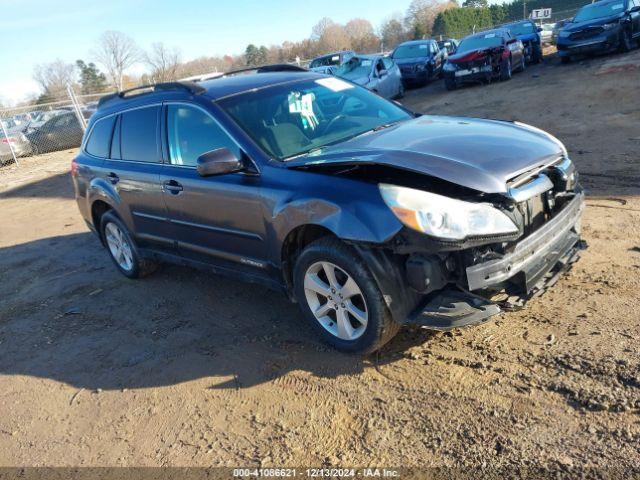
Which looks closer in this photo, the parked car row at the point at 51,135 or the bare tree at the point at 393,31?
the parked car row at the point at 51,135

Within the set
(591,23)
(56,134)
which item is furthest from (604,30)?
(56,134)

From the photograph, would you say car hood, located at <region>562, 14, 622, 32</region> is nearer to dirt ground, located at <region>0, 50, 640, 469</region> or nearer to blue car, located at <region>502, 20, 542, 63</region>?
blue car, located at <region>502, 20, 542, 63</region>

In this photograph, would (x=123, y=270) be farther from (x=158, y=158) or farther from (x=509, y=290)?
(x=509, y=290)

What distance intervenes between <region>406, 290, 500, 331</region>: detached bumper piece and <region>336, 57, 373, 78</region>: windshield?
14321mm

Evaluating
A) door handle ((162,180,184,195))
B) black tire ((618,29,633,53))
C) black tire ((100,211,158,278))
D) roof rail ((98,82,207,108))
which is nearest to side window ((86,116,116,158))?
roof rail ((98,82,207,108))

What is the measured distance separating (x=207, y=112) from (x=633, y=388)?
335 cm

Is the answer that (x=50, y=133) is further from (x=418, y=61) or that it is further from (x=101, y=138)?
(x=101, y=138)

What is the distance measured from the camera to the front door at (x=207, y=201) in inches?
152

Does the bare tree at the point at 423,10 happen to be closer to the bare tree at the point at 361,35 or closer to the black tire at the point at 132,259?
the bare tree at the point at 361,35

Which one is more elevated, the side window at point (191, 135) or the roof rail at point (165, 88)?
the roof rail at point (165, 88)

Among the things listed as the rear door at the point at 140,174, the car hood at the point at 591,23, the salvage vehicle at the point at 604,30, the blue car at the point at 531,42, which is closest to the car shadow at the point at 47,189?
the rear door at the point at 140,174

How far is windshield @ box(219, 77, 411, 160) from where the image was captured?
3.93 meters

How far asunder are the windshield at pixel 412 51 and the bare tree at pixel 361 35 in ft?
128

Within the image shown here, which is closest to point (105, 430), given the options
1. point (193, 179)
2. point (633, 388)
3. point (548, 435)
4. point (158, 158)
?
point (193, 179)
